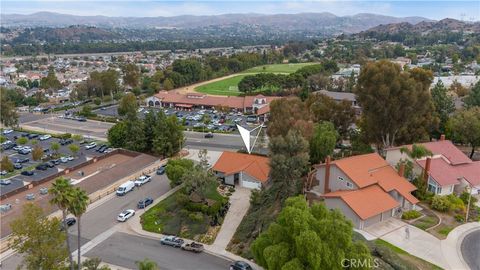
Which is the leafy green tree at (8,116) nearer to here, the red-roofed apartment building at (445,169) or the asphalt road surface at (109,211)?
the asphalt road surface at (109,211)

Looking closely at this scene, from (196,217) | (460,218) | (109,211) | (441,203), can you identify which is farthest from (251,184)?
(460,218)

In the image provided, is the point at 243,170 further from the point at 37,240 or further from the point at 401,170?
the point at 37,240

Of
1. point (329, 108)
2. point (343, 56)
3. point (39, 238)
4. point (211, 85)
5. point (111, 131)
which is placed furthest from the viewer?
point (343, 56)

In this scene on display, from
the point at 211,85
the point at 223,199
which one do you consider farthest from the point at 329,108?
the point at 211,85

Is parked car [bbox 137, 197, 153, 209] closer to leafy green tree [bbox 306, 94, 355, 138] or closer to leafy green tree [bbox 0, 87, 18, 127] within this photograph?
leafy green tree [bbox 306, 94, 355, 138]

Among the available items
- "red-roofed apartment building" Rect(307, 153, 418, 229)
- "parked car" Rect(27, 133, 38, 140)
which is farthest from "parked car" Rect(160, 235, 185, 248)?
"parked car" Rect(27, 133, 38, 140)

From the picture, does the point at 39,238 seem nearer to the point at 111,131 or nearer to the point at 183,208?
the point at 183,208
